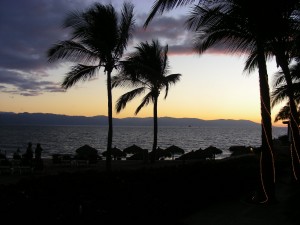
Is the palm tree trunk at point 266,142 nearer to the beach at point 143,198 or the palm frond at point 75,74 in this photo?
the beach at point 143,198

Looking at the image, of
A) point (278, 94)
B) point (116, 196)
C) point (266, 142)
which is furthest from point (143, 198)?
point (278, 94)

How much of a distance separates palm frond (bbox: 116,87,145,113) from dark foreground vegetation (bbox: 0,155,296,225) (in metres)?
11.0

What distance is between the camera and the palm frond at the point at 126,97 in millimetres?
22148

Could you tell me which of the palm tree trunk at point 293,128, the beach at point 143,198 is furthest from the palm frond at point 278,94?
the beach at point 143,198

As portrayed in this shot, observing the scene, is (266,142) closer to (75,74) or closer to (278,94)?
(75,74)

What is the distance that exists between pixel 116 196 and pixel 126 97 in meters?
16.4

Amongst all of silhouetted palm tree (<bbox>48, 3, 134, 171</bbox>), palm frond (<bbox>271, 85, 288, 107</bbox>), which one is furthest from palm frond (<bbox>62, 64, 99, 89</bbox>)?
palm frond (<bbox>271, 85, 288, 107</bbox>)

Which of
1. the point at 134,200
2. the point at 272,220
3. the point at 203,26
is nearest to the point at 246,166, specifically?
the point at 272,220

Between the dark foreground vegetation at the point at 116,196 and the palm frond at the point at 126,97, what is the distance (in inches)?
433

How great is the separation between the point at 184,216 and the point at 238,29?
21.1 feet

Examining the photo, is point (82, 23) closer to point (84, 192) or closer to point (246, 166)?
point (246, 166)

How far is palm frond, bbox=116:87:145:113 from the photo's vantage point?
2215cm

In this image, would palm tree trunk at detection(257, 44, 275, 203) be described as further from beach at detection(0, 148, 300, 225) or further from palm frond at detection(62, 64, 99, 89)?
palm frond at detection(62, 64, 99, 89)

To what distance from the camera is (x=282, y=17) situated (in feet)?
38.4
